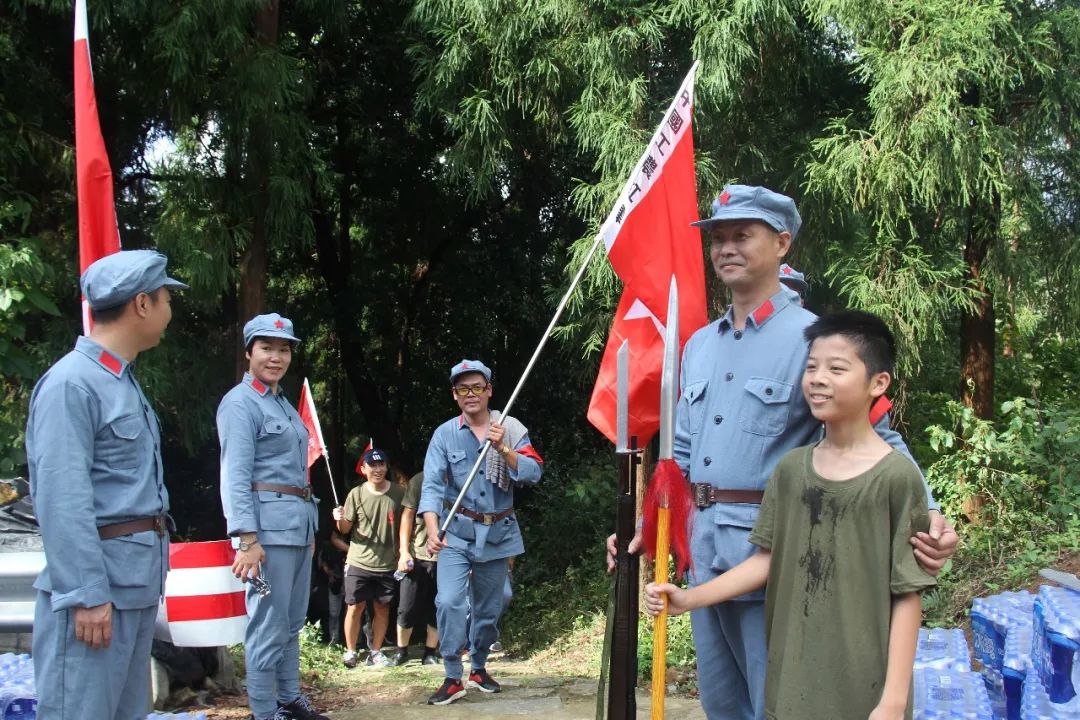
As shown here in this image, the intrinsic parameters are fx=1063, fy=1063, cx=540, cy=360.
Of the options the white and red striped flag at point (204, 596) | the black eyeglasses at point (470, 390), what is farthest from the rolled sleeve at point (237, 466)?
the black eyeglasses at point (470, 390)

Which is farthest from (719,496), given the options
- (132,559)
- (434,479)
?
(434,479)

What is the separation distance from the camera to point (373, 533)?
8.71 m

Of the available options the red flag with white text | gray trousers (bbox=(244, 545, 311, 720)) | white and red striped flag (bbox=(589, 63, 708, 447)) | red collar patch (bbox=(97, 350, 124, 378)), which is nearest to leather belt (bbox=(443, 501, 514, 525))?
gray trousers (bbox=(244, 545, 311, 720))

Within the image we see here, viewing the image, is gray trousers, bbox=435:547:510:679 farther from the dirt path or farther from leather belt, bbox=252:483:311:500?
leather belt, bbox=252:483:311:500

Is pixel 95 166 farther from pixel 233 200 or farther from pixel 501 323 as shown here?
pixel 501 323

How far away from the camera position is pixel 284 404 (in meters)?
5.16

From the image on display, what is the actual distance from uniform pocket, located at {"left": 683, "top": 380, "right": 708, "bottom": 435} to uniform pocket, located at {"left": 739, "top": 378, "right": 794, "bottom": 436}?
0.17 m

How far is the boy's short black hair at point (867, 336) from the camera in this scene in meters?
2.54

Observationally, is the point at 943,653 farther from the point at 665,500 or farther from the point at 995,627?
the point at 665,500

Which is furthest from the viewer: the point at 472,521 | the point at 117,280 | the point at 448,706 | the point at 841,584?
the point at 472,521

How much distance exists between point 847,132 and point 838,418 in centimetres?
566

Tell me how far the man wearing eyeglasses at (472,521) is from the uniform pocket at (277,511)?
1.13 meters

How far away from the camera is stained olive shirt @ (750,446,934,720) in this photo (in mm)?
2402

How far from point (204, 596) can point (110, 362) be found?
199 centimetres
